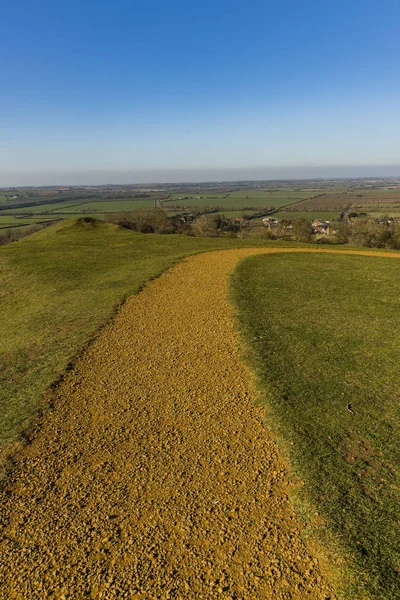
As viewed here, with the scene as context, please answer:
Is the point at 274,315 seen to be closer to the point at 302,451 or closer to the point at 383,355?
the point at 383,355

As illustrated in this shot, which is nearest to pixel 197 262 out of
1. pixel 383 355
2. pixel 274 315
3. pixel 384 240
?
pixel 274 315

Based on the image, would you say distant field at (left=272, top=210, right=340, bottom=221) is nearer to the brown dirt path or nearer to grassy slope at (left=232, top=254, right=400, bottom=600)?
grassy slope at (left=232, top=254, right=400, bottom=600)

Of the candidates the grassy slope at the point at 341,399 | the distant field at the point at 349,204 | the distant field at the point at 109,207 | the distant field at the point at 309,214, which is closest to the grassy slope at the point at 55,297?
the grassy slope at the point at 341,399

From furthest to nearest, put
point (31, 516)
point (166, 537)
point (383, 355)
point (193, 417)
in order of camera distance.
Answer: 1. point (383, 355)
2. point (193, 417)
3. point (31, 516)
4. point (166, 537)

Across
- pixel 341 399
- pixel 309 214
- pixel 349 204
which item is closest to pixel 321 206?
pixel 349 204

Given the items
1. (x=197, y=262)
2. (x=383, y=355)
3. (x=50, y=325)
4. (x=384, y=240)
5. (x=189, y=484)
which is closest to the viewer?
(x=189, y=484)
